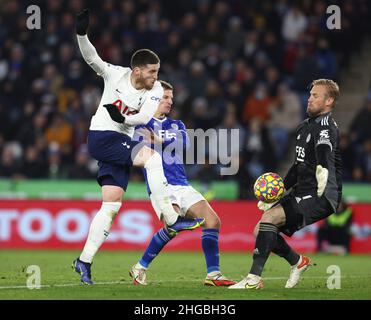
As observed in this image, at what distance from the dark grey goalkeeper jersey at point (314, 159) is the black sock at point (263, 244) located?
→ 480 mm

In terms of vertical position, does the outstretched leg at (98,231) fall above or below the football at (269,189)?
below

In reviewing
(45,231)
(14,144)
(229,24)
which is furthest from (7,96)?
(229,24)

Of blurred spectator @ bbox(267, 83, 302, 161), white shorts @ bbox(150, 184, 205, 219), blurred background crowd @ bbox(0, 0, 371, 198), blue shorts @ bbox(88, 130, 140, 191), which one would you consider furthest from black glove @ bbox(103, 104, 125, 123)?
blurred spectator @ bbox(267, 83, 302, 161)

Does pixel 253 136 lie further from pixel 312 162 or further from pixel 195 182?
pixel 312 162

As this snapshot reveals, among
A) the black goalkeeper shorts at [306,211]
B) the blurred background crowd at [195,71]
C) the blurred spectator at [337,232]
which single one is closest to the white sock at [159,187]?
the black goalkeeper shorts at [306,211]

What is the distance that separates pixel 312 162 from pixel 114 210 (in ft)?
6.79

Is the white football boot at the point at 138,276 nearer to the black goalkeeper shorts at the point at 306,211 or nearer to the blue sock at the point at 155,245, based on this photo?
the blue sock at the point at 155,245

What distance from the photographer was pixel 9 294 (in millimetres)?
8414

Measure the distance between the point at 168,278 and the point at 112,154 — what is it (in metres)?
1.98

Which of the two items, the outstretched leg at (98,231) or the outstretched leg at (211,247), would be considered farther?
the outstretched leg at (211,247)

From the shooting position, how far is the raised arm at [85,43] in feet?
29.4

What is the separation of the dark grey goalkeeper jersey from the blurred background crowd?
8024mm

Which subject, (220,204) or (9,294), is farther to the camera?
(220,204)

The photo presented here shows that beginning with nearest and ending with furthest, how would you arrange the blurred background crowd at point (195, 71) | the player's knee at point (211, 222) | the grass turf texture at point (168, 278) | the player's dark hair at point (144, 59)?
the grass turf texture at point (168, 278) → the player's dark hair at point (144, 59) → the player's knee at point (211, 222) → the blurred background crowd at point (195, 71)
